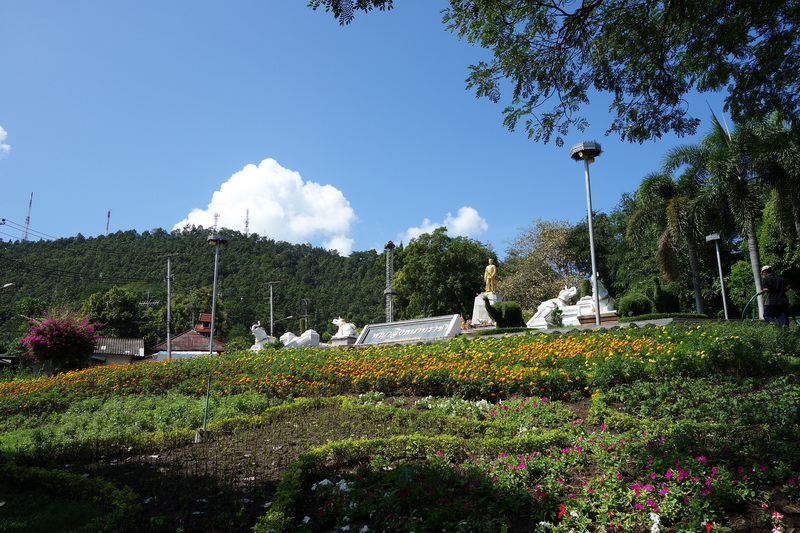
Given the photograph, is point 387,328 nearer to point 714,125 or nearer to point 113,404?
point 113,404

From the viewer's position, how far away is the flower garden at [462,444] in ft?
12.8

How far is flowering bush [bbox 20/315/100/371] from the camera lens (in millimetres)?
15961

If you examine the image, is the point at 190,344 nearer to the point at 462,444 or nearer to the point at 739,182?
the point at 739,182

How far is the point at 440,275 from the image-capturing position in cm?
4025

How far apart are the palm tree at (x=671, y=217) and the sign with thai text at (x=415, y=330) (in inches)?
435

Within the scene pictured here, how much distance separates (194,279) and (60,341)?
1805 inches

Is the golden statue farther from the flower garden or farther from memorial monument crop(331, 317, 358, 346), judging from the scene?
the flower garden

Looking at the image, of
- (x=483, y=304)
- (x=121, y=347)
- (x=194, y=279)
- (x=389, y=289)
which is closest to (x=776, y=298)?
(x=483, y=304)

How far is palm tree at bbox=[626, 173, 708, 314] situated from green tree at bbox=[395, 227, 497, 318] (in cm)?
1606

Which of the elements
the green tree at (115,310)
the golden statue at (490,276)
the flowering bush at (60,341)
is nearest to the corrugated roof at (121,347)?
the green tree at (115,310)

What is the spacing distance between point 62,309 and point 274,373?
10880mm

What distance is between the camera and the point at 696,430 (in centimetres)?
502

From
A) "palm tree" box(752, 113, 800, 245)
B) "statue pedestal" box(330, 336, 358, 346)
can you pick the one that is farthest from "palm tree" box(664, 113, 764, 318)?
"statue pedestal" box(330, 336, 358, 346)

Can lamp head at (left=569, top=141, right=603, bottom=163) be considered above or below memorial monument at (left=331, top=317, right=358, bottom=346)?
above
